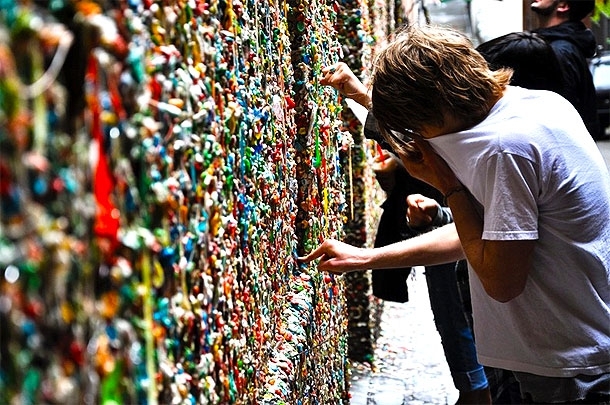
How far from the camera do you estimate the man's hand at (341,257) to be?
3.07 m

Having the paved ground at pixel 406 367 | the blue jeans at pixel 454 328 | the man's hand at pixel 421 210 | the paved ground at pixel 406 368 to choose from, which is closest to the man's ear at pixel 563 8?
the paved ground at pixel 406 367

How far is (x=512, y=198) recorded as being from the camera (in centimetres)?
241

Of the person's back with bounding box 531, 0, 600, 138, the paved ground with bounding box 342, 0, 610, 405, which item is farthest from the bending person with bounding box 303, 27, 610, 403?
the paved ground with bounding box 342, 0, 610, 405

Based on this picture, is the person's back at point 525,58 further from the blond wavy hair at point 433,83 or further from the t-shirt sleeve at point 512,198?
the t-shirt sleeve at point 512,198

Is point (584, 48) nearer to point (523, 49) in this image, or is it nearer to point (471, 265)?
point (523, 49)

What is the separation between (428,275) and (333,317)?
1.00 metres

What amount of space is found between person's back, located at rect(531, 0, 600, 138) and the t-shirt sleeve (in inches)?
84.8

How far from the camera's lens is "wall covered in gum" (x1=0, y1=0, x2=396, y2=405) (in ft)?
3.01

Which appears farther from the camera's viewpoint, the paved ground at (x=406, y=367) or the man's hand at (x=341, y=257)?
the paved ground at (x=406, y=367)

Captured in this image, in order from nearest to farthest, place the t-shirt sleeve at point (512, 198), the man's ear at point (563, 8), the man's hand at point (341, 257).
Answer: the t-shirt sleeve at point (512, 198)
the man's hand at point (341, 257)
the man's ear at point (563, 8)

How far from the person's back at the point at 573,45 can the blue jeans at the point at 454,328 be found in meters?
1.05

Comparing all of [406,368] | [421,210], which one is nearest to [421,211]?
[421,210]

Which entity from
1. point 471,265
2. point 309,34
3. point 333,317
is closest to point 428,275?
point 333,317

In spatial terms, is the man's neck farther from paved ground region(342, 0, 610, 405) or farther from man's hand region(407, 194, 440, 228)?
man's hand region(407, 194, 440, 228)
